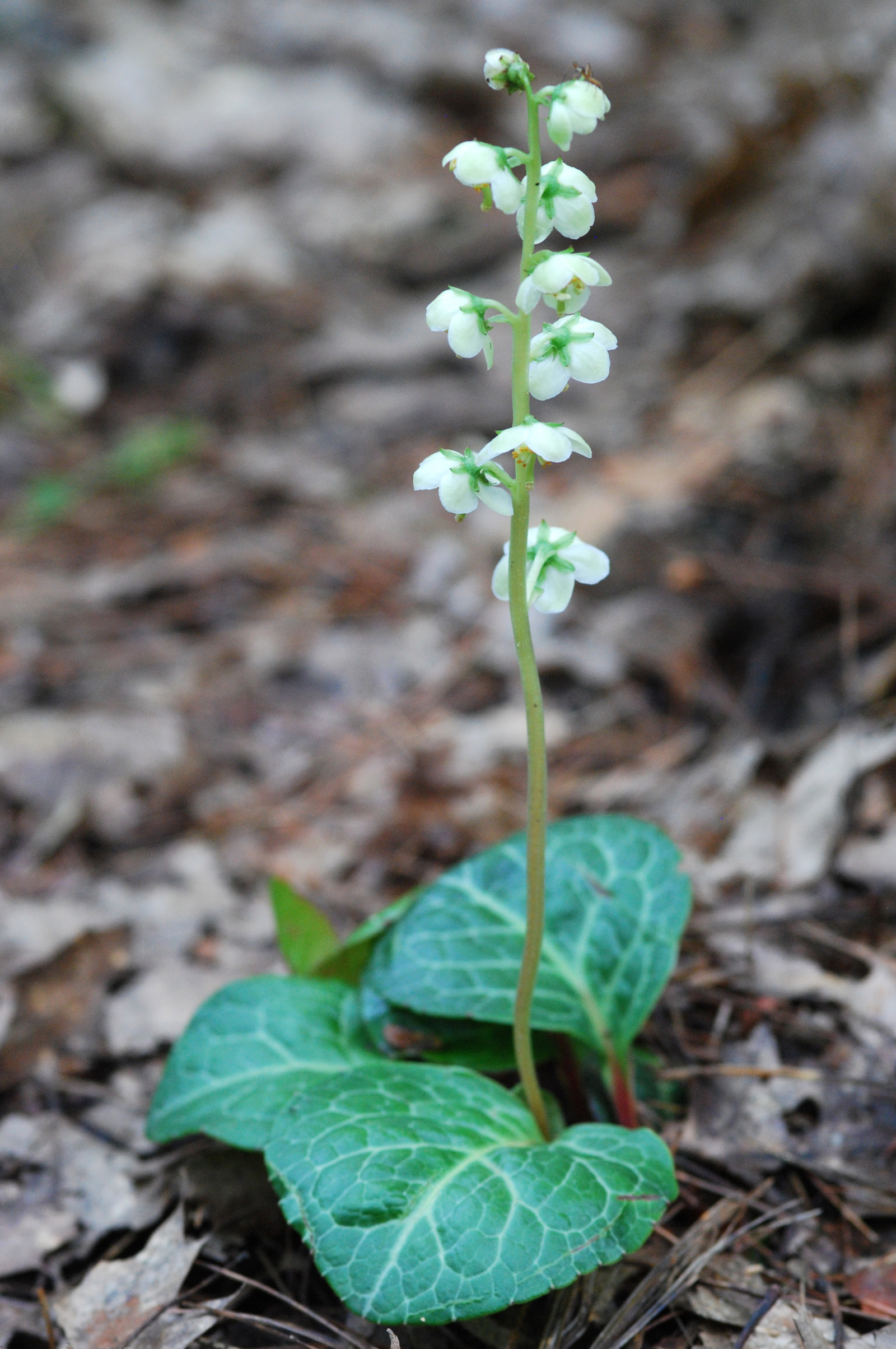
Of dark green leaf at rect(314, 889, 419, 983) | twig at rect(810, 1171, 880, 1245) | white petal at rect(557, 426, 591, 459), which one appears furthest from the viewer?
dark green leaf at rect(314, 889, 419, 983)

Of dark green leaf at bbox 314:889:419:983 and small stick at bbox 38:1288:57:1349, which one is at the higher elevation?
dark green leaf at bbox 314:889:419:983

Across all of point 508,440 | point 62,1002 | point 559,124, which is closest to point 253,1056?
point 62,1002

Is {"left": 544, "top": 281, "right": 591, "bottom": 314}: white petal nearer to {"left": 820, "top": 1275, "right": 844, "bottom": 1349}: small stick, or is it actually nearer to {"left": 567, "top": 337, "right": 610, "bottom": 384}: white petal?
{"left": 567, "top": 337, "right": 610, "bottom": 384}: white petal

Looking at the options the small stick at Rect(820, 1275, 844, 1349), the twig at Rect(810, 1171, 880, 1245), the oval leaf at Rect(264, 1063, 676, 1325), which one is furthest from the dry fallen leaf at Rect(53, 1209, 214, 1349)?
the twig at Rect(810, 1171, 880, 1245)

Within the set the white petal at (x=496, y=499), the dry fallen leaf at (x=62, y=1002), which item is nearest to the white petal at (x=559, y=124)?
the white petal at (x=496, y=499)

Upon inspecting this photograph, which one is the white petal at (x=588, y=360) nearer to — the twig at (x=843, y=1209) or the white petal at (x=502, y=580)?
the white petal at (x=502, y=580)

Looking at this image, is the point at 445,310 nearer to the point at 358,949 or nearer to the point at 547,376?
the point at 547,376

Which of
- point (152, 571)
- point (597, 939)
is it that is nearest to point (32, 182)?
point (152, 571)

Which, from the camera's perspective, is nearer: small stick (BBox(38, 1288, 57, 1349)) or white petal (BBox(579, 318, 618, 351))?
white petal (BBox(579, 318, 618, 351))
